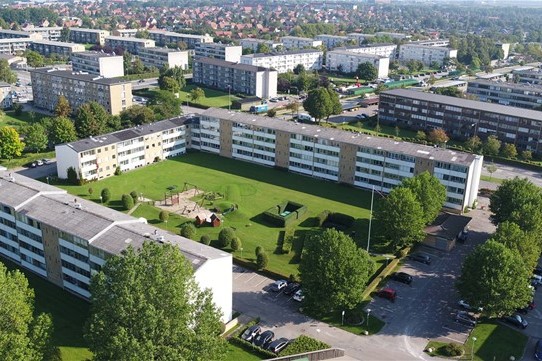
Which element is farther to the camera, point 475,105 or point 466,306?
point 475,105

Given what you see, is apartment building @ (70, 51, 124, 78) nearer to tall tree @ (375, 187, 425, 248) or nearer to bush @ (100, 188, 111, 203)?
bush @ (100, 188, 111, 203)

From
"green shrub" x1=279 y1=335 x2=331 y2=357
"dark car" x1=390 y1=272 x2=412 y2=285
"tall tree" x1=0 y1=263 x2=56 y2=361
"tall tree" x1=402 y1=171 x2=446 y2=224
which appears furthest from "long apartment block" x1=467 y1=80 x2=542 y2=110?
"tall tree" x1=0 y1=263 x2=56 y2=361

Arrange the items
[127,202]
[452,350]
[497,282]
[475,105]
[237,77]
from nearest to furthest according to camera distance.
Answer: [452,350] < [497,282] < [127,202] < [475,105] < [237,77]

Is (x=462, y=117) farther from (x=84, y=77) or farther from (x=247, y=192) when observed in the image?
(x=84, y=77)

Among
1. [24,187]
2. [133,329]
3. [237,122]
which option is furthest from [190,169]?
[133,329]

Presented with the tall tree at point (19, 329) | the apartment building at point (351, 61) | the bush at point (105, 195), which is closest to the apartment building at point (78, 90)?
the bush at point (105, 195)

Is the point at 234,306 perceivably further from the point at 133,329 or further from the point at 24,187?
the point at 24,187

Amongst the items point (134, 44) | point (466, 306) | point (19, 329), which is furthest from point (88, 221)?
point (134, 44)
